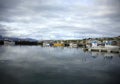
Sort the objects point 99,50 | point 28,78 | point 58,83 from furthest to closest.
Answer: point 99,50
point 28,78
point 58,83

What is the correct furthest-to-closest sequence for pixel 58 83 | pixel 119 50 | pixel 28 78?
pixel 119 50
pixel 28 78
pixel 58 83

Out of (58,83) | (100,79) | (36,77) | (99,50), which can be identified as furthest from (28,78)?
(99,50)

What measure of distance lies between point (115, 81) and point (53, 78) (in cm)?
837

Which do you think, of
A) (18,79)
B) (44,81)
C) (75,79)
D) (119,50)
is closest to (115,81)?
(75,79)

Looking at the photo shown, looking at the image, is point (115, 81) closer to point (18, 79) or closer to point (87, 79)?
point (87, 79)

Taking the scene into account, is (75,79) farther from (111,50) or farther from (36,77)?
(111,50)

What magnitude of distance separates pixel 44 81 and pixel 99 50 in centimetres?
5721

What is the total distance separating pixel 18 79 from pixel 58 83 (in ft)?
18.0

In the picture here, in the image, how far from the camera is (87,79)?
2300 cm

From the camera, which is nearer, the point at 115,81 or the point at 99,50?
the point at 115,81

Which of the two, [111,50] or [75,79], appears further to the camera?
[111,50]

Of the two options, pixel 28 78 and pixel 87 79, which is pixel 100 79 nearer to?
pixel 87 79

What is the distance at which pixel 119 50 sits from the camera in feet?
213

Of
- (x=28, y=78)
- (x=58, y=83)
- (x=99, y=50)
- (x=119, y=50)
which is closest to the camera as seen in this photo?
(x=58, y=83)
